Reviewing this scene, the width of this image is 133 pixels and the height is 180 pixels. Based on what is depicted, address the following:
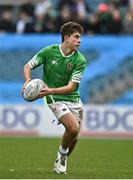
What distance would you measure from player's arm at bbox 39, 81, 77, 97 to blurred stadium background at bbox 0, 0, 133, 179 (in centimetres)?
1113

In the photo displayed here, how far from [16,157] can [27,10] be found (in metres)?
11.3

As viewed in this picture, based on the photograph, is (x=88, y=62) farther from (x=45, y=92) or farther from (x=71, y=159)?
(x=45, y=92)

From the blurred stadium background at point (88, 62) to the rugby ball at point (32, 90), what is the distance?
11.4m

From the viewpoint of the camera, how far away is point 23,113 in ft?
76.0

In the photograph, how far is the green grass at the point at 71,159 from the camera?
1213 centimetres

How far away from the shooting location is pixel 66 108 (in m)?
12.3

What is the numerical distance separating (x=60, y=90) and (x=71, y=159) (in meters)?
4.11

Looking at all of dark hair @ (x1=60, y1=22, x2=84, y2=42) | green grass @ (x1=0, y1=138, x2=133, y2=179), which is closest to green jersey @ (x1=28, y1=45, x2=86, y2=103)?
dark hair @ (x1=60, y1=22, x2=84, y2=42)

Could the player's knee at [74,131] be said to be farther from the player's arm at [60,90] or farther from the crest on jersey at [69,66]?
the crest on jersey at [69,66]

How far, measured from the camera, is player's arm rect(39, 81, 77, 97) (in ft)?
38.7

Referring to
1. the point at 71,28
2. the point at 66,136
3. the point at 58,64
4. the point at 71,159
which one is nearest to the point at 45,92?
the point at 58,64

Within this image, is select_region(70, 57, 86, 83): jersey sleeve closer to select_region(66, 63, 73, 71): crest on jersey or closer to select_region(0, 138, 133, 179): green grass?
select_region(66, 63, 73, 71): crest on jersey

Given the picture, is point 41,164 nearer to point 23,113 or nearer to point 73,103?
point 73,103

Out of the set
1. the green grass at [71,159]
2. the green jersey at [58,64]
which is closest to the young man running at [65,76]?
the green jersey at [58,64]
